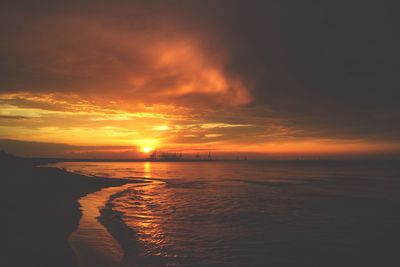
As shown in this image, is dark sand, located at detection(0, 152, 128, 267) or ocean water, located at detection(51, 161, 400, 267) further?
ocean water, located at detection(51, 161, 400, 267)

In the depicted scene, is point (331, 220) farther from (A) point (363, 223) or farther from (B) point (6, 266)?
(B) point (6, 266)

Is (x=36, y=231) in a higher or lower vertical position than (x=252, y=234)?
higher

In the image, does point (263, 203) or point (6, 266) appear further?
point (263, 203)

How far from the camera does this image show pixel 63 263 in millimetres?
13000

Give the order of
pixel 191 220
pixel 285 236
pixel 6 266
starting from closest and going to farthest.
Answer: pixel 6 266, pixel 285 236, pixel 191 220

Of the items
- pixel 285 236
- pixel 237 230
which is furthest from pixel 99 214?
pixel 285 236

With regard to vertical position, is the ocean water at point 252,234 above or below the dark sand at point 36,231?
below

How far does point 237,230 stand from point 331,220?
1020cm

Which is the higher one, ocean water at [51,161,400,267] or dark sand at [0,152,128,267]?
dark sand at [0,152,128,267]

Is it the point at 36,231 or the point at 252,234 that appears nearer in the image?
the point at 36,231

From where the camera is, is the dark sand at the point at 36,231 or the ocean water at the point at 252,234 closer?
the dark sand at the point at 36,231

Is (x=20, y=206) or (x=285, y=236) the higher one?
(x=20, y=206)

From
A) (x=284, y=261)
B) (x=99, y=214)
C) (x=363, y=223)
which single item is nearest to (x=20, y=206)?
(x=99, y=214)

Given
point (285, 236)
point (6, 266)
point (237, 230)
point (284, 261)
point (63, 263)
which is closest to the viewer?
point (6, 266)
